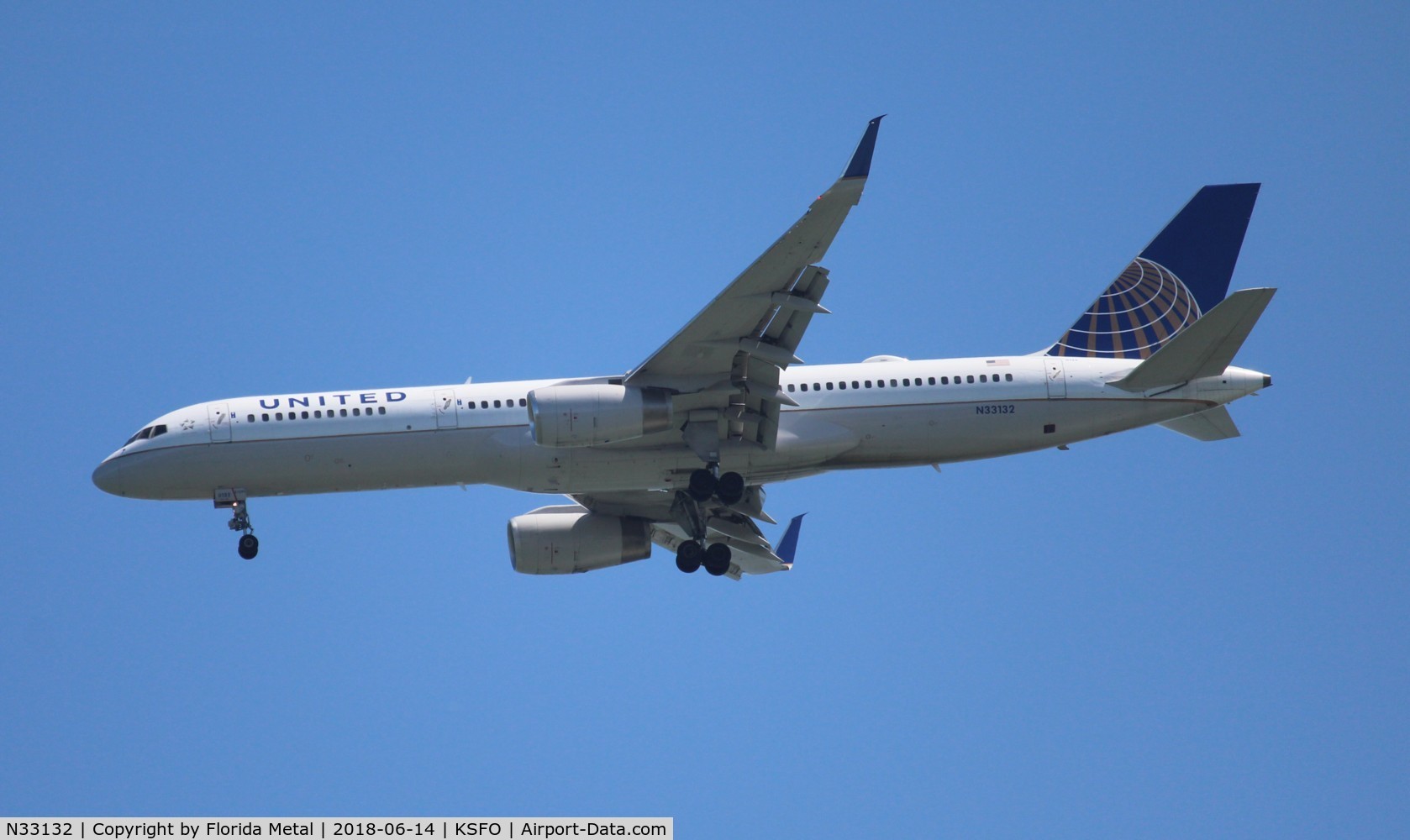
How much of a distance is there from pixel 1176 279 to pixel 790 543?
11584mm

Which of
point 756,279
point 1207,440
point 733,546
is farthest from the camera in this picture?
point 733,546

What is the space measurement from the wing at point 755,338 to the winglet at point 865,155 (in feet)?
0.05

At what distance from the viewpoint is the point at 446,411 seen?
33.1 meters

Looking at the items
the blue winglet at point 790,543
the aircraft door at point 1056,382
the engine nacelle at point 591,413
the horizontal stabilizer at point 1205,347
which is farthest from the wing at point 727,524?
the horizontal stabilizer at point 1205,347

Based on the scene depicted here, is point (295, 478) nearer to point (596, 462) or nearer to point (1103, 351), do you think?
point (596, 462)

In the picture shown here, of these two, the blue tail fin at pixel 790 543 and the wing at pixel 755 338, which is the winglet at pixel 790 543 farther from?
the wing at pixel 755 338

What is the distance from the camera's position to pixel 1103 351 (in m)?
35.6

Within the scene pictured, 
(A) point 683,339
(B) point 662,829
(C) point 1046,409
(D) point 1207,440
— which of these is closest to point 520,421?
(A) point 683,339

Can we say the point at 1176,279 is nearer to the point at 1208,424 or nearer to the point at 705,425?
the point at 1208,424

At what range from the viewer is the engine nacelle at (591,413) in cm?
3081

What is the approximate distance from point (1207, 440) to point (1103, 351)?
9.81 feet

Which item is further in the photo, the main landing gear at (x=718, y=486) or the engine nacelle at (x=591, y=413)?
the main landing gear at (x=718, y=486)

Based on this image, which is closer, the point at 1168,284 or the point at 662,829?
the point at 662,829
